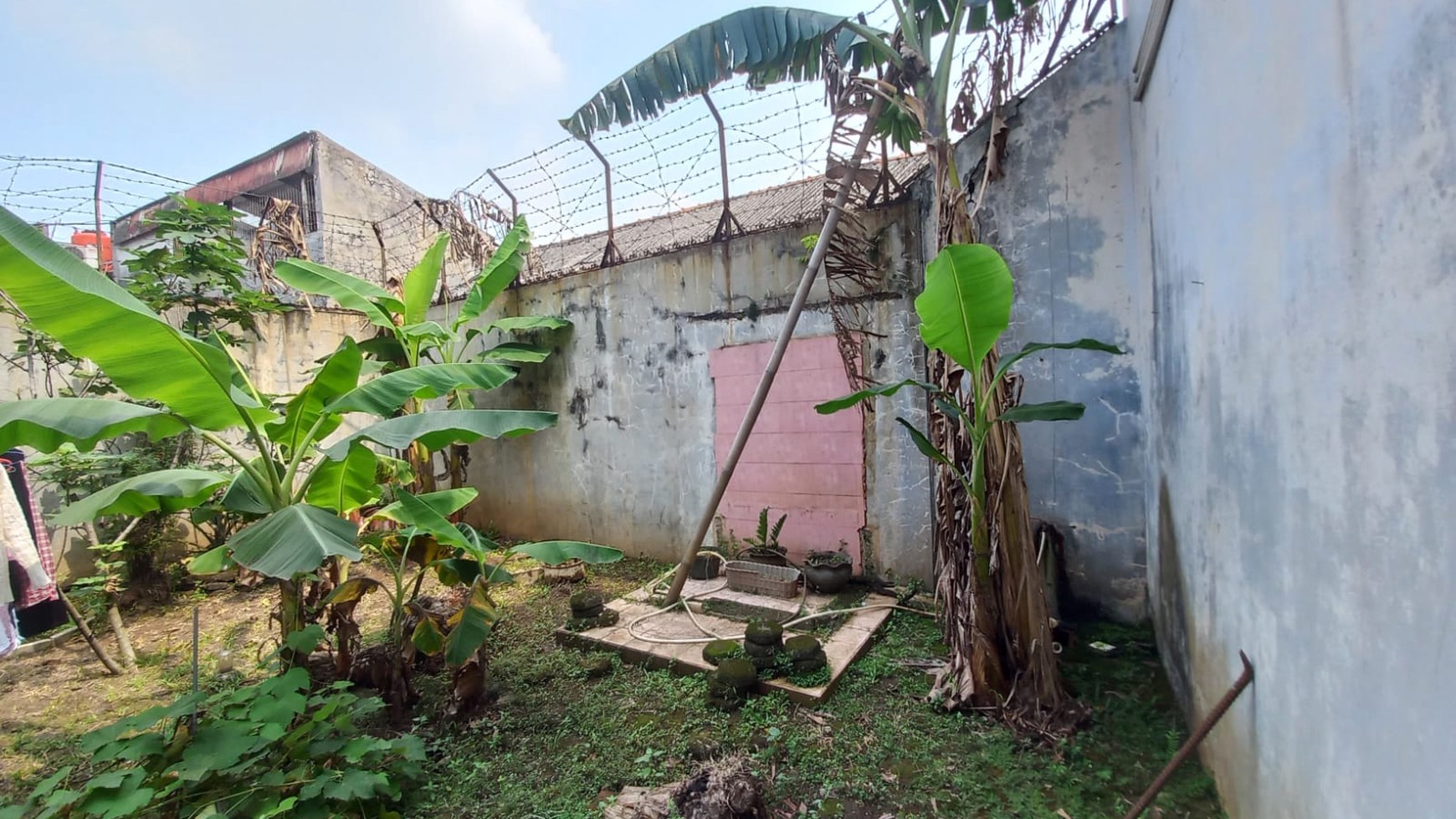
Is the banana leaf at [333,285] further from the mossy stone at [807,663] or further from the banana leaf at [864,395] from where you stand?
the mossy stone at [807,663]

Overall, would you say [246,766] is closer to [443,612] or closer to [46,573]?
[443,612]

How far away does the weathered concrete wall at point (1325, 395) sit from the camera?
0.84 metres

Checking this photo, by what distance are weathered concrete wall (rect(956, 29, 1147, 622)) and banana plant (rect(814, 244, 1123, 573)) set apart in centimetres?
94

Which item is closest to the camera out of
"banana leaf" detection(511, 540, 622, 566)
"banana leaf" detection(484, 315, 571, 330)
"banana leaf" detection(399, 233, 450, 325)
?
"banana leaf" detection(511, 540, 622, 566)

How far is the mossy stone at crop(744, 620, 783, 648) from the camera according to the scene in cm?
290

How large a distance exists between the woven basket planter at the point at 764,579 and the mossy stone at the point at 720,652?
909 millimetres

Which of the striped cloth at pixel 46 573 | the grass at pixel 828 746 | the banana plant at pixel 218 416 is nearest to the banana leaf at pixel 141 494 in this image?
the banana plant at pixel 218 416

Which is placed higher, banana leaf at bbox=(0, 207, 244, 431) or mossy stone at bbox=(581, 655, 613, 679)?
banana leaf at bbox=(0, 207, 244, 431)

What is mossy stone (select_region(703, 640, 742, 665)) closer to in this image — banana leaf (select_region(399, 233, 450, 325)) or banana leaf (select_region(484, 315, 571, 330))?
banana leaf (select_region(399, 233, 450, 325))

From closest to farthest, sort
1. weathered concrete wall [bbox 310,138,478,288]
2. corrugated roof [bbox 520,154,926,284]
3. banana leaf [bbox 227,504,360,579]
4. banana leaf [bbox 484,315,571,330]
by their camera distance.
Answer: banana leaf [bbox 227,504,360,579] < corrugated roof [bbox 520,154,926,284] < banana leaf [bbox 484,315,571,330] < weathered concrete wall [bbox 310,138,478,288]

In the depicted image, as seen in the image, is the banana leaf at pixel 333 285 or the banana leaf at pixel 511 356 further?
the banana leaf at pixel 511 356

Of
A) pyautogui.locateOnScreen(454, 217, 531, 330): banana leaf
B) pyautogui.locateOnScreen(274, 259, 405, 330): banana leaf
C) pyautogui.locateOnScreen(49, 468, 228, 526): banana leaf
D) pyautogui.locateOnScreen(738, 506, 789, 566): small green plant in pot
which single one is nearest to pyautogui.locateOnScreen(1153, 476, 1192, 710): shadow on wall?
pyautogui.locateOnScreen(738, 506, 789, 566): small green plant in pot

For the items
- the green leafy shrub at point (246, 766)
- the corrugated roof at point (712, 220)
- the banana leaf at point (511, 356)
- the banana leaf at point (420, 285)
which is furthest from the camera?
the banana leaf at point (511, 356)

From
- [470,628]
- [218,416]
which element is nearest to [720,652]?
[470,628]
